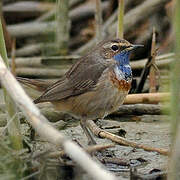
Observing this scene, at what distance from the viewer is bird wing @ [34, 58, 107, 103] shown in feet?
15.5

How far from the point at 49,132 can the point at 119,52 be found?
6.72ft

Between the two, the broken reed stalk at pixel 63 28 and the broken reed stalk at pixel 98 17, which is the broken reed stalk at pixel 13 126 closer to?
the broken reed stalk at pixel 98 17

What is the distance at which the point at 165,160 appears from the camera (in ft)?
13.8

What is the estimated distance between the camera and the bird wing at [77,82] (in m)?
4.72

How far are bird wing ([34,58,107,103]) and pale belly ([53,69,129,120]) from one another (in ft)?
0.18

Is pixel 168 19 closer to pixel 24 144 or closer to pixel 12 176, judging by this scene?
pixel 24 144

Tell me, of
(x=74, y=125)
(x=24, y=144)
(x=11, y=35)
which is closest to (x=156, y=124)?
(x=74, y=125)

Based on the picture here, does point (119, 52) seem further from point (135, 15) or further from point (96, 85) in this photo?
point (135, 15)

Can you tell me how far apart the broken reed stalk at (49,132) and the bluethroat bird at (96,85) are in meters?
1.29

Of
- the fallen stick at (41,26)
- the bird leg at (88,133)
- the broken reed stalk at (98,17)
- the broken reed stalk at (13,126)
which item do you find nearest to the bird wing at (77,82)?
the bird leg at (88,133)

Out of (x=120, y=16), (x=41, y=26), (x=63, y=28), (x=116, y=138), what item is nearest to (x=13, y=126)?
(x=116, y=138)

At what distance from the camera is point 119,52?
16.0ft

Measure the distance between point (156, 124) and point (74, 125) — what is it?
70cm

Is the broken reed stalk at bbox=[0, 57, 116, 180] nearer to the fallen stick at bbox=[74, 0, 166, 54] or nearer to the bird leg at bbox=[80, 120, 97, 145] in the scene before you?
the bird leg at bbox=[80, 120, 97, 145]
